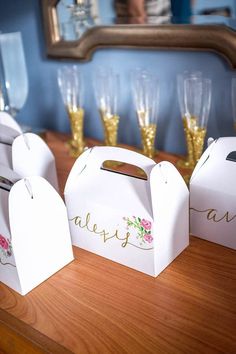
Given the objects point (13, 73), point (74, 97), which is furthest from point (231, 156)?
point (13, 73)

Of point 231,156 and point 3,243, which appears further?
point 231,156

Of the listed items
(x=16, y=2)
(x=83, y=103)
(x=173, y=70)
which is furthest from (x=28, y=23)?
(x=173, y=70)

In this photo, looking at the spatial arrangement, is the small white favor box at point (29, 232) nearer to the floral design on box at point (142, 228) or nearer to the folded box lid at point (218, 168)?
the floral design on box at point (142, 228)

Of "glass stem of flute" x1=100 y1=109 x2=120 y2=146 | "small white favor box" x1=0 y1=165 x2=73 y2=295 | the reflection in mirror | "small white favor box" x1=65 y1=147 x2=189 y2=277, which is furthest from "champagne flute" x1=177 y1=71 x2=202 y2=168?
"small white favor box" x1=0 y1=165 x2=73 y2=295

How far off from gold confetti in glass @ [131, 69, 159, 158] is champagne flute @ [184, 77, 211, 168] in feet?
0.34

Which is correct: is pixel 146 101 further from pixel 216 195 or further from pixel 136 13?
pixel 216 195

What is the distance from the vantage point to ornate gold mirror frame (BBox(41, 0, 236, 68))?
97 centimetres

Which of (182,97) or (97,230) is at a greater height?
(182,97)

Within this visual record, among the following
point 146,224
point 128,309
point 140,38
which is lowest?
point 128,309

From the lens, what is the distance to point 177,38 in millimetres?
1037

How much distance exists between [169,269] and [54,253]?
0.69 feet

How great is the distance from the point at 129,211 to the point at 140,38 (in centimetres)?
61

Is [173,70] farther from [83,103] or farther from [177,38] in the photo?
[83,103]

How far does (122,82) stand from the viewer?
1.24 m
